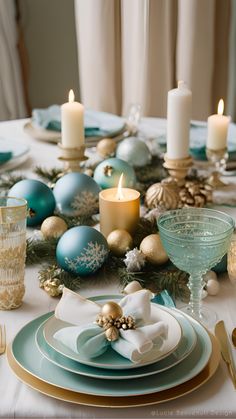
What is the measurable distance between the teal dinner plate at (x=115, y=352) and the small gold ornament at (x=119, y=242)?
0.26 metres

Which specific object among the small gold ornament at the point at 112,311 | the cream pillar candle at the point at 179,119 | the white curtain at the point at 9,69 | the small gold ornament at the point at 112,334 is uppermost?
the cream pillar candle at the point at 179,119

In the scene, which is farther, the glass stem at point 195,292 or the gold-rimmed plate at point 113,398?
the glass stem at point 195,292

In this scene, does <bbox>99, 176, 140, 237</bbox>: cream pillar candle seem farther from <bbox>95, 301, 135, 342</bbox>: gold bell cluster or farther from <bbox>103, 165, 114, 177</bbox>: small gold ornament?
<bbox>95, 301, 135, 342</bbox>: gold bell cluster

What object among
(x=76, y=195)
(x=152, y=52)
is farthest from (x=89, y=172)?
(x=152, y=52)

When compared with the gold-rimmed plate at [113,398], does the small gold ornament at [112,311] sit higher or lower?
higher

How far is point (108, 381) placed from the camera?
2.52 ft

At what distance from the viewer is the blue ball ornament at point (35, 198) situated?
4.22 feet

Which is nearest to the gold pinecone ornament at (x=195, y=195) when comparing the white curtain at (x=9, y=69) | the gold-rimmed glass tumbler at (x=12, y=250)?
the gold-rimmed glass tumbler at (x=12, y=250)

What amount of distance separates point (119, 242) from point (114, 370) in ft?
1.23

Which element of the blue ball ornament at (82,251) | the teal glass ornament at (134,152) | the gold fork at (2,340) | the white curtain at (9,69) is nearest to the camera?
the gold fork at (2,340)

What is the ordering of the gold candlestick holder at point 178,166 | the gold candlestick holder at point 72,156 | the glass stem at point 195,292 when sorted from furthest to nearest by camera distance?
the gold candlestick holder at point 72,156, the gold candlestick holder at point 178,166, the glass stem at point 195,292

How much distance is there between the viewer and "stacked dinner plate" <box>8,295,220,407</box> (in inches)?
29.3

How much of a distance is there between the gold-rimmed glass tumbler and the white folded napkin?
15 cm

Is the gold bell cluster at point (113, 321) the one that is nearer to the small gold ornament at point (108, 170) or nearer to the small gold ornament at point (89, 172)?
the small gold ornament at point (108, 170)
